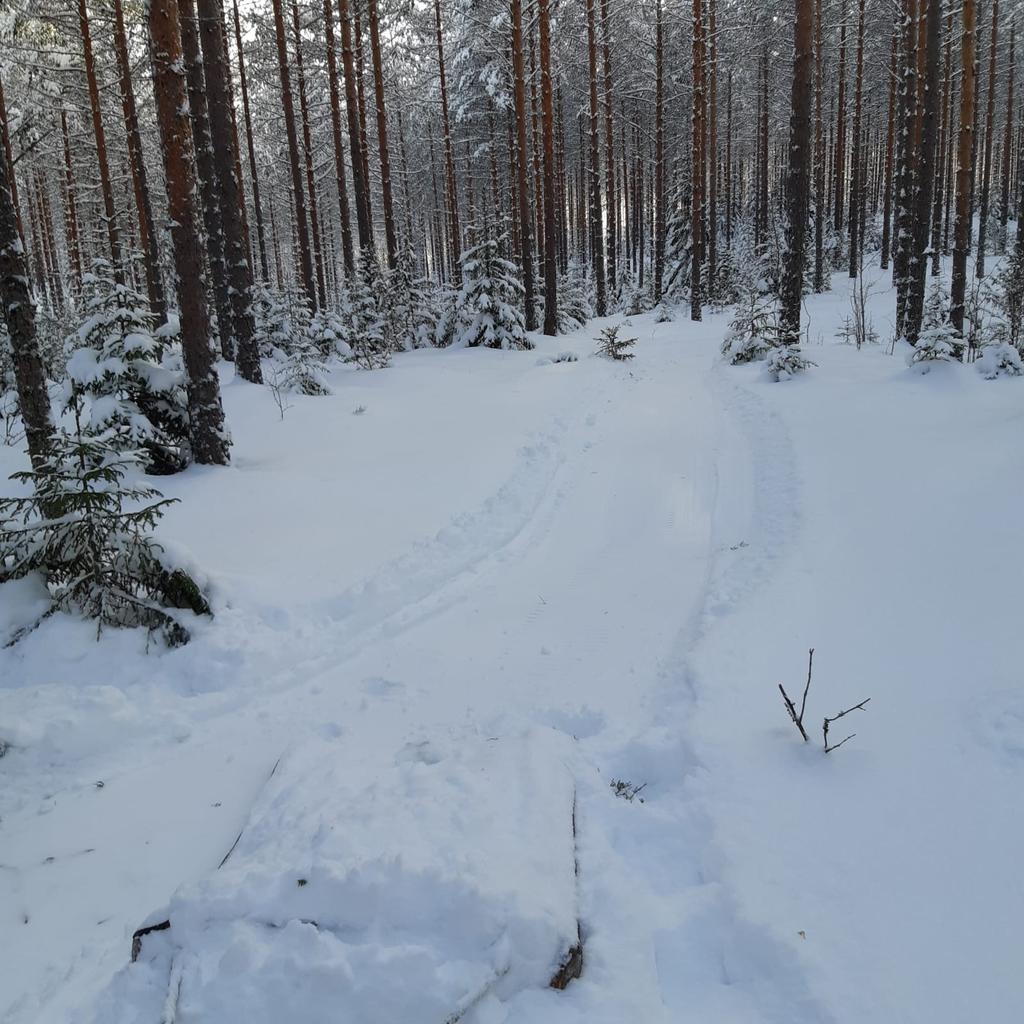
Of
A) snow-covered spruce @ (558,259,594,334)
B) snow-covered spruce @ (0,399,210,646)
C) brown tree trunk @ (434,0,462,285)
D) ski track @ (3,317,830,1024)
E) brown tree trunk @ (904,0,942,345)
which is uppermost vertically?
brown tree trunk @ (434,0,462,285)

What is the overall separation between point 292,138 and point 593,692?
18.2 metres

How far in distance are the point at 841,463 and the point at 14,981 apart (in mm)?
7244

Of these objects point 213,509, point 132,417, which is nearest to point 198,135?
point 132,417

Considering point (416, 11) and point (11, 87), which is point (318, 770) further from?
point (11, 87)


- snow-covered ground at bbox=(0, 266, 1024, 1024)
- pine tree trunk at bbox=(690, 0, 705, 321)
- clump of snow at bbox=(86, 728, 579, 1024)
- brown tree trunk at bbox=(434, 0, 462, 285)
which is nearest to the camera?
clump of snow at bbox=(86, 728, 579, 1024)

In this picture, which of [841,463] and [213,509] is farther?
[841,463]

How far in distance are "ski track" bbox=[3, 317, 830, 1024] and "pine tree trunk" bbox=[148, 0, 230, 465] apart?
125 inches

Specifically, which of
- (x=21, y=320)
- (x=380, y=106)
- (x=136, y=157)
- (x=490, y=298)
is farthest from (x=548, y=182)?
(x=21, y=320)

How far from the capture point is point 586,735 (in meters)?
3.64

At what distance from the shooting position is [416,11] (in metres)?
21.4

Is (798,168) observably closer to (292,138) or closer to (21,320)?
(21,320)

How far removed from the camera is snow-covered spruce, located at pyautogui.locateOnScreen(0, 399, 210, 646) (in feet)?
14.0

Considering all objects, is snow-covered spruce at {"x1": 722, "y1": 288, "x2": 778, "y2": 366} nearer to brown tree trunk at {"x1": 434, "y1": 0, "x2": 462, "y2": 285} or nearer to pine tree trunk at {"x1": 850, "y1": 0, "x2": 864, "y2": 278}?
brown tree trunk at {"x1": 434, "y1": 0, "x2": 462, "y2": 285}

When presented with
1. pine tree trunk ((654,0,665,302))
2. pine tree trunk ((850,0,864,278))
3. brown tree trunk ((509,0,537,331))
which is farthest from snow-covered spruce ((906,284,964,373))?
pine tree trunk ((654,0,665,302))
